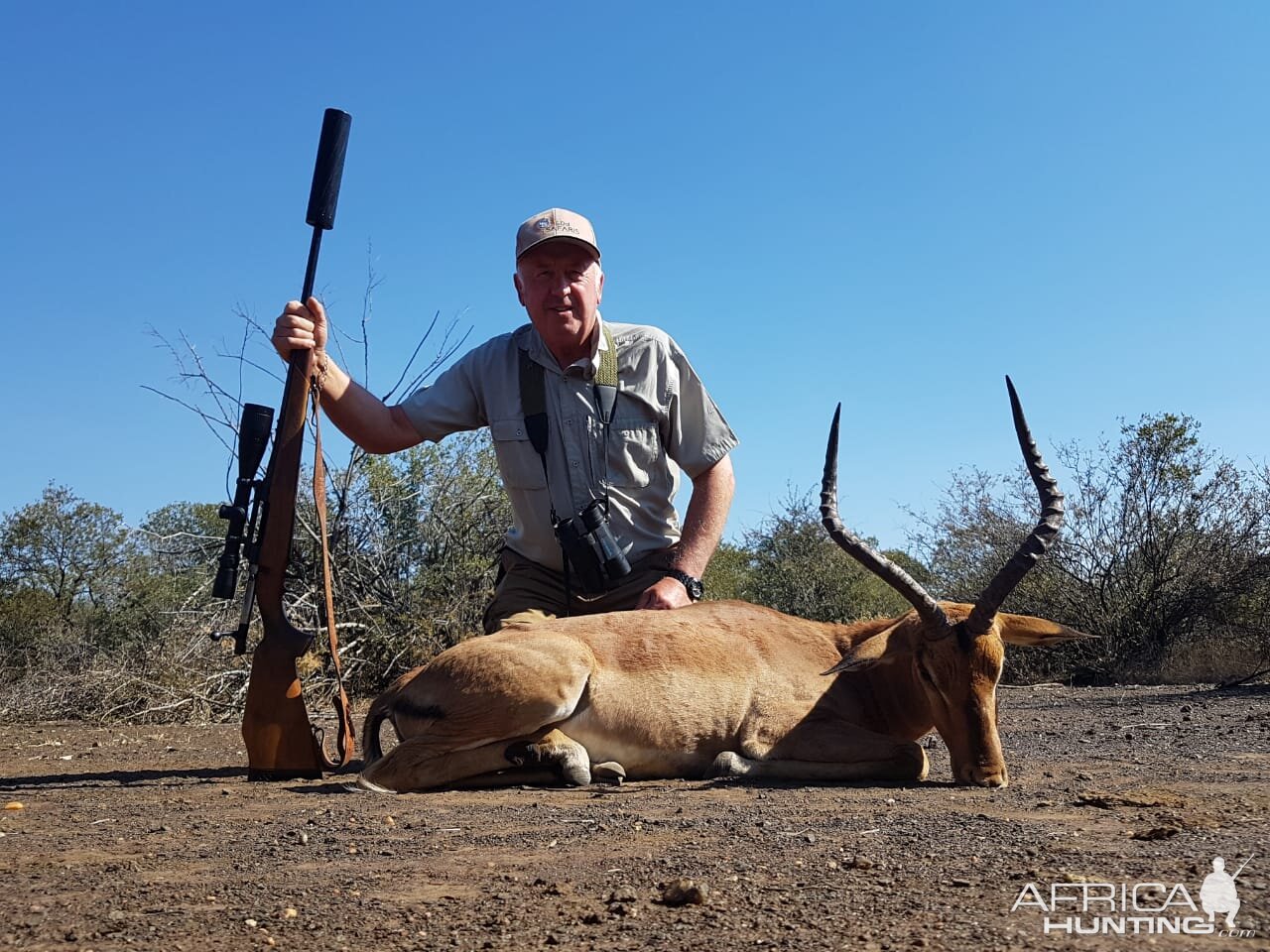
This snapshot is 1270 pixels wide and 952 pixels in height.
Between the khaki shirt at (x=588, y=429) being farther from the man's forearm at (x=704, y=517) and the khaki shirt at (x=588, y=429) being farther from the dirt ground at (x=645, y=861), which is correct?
the dirt ground at (x=645, y=861)

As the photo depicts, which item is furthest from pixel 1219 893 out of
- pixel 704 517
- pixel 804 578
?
pixel 804 578

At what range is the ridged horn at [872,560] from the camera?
5773mm

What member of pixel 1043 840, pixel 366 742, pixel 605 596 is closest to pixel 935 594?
pixel 605 596

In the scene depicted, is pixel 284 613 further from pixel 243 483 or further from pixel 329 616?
pixel 243 483

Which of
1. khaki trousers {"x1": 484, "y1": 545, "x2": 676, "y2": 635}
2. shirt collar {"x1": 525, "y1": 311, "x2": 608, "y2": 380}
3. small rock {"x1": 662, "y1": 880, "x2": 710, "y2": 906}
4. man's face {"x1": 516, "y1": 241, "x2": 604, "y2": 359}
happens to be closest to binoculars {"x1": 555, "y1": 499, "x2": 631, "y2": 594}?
khaki trousers {"x1": 484, "y1": 545, "x2": 676, "y2": 635}

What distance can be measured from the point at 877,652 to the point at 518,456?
2.33m

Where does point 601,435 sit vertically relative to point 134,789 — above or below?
above

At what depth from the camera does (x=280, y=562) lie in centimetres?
609

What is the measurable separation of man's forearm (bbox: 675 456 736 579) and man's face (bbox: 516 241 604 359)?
1119mm

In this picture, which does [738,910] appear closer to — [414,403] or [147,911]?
[147,911]

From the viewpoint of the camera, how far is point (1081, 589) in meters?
13.6

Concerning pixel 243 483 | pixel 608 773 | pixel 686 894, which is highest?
pixel 243 483

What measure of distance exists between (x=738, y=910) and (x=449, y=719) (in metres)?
2.87

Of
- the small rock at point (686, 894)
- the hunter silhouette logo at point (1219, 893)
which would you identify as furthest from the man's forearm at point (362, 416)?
the hunter silhouette logo at point (1219, 893)
